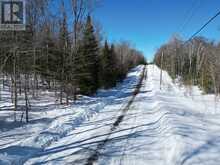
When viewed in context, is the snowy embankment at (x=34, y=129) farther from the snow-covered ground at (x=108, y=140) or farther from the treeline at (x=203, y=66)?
the treeline at (x=203, y=66)

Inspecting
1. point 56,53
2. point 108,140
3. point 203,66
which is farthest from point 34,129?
point 203,66

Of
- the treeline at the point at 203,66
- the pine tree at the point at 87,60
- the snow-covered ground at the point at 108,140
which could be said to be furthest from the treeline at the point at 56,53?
the treeline at the point at 203,66

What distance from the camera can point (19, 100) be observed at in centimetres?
1945

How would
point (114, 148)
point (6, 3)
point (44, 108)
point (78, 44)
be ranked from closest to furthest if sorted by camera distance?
point (114, 148) < point (6, 3) < point (44, 108) < point (78, 44)

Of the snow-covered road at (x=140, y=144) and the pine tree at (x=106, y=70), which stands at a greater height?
the pine tree at (x=106, y=70)

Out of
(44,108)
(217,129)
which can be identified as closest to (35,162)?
(217,129)

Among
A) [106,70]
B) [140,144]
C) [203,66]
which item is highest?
[203,66]

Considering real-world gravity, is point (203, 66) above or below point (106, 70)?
above

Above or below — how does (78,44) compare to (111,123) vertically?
above

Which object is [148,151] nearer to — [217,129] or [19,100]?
[217,129]

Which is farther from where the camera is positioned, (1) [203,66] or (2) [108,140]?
(1) [203,66]

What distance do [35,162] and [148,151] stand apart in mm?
3355

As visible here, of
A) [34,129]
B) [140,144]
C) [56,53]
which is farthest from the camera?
[56,53]

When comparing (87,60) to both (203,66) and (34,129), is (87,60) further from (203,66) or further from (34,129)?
(203,66)
